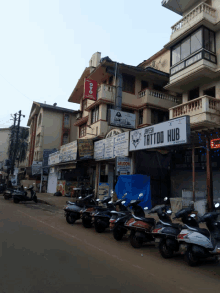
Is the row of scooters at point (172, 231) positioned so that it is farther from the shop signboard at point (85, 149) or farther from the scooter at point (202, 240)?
the shop signboard at point (85, 149)

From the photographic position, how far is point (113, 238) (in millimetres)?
7527

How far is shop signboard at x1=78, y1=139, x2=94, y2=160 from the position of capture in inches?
701

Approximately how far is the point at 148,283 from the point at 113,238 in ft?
11.9

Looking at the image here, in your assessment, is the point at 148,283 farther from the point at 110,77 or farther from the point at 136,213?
the point at 110,77

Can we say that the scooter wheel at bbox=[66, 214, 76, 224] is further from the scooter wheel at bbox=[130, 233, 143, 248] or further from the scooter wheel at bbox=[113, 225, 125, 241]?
the scooter wheel at bbox=[130, 233, 143, 248]

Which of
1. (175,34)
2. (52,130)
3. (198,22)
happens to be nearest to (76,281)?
(198,22)

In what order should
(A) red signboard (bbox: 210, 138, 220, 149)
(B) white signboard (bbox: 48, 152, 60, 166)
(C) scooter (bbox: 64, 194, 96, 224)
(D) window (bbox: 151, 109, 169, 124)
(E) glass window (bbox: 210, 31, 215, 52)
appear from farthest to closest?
(B) white signboard (bbox: 48, 152, 60, 166) → (D) window (bbox: 151, 109, 169, 124) → (E) glass window (bbox: 210, 31, 215, 52) → (A) red signboard (bbox: 210, 138, 220, 149) → (C) scooter (bbox: 64, 194, 96, 224)

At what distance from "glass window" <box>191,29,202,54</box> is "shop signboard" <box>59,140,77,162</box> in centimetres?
1094

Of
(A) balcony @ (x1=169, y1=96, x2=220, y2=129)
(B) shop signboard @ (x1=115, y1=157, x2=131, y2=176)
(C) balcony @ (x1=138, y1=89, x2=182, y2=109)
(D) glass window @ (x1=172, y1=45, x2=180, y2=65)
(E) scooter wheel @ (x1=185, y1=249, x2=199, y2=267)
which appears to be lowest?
(E) scooter wheel @ (x1=185, y1=249, x2=199, y2=267)

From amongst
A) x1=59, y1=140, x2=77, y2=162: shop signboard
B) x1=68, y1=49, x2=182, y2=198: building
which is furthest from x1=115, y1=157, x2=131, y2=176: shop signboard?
x1=59, y1=140, x2=77, y2=162: shop signboard

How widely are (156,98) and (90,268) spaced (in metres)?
17.8

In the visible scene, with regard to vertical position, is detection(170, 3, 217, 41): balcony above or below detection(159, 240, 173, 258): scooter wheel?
above

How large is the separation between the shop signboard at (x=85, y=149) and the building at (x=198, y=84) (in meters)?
6.22

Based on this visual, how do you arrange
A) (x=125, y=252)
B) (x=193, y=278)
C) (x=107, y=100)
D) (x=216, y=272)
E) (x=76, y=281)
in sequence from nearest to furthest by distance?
1. (x=76, y=281)
2. (x=193, y=278)
3. (x=216, y=272)
4. (x=125, y=252)
5. (x=107, y=100)
